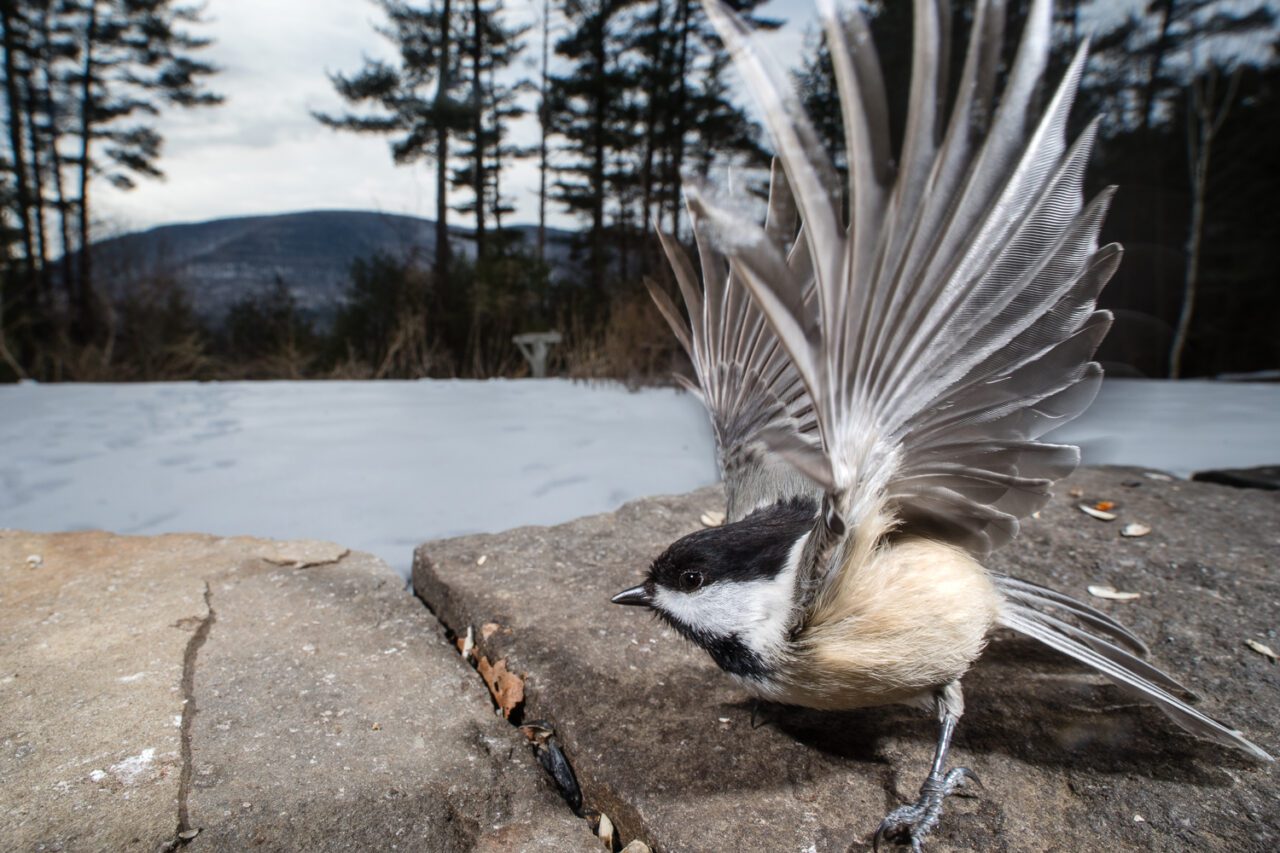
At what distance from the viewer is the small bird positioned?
73 centimetres

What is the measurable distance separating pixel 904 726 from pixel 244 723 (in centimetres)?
118

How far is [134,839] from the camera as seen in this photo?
0.91 m

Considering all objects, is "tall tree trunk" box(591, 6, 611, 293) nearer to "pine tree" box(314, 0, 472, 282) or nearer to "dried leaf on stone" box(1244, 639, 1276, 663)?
"pine tree" box(314, 0, 472, 282)

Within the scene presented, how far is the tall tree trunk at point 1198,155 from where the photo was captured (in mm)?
10508

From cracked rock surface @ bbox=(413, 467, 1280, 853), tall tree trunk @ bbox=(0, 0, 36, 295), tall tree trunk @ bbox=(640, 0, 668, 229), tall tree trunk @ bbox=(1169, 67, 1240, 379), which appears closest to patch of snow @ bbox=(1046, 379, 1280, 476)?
cracked rock surface @ bbox=(413, 467, 1280, 853)

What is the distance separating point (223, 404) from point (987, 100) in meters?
5.62

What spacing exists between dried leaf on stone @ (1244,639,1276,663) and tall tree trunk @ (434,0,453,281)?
1201 centimetres

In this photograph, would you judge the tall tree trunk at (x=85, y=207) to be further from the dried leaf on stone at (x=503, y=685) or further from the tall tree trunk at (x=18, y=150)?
the dried leaf on stone at (x=503, y=685)

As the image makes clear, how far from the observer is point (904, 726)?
1.23 m

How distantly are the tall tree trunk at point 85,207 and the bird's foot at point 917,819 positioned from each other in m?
14.0

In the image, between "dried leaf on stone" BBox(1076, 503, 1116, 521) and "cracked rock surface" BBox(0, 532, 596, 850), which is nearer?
"cracked rock surface" BBox(0, 532, 596, 850)

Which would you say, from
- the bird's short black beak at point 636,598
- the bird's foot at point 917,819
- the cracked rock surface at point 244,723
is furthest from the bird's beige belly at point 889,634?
the cracked rock surface at point 244,723

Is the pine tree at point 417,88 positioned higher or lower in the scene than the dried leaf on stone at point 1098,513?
higher

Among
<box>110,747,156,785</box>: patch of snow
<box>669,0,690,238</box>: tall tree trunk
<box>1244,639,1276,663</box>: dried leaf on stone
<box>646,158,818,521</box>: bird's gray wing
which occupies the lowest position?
<box>110,747,156,785</box>: patch of snow
